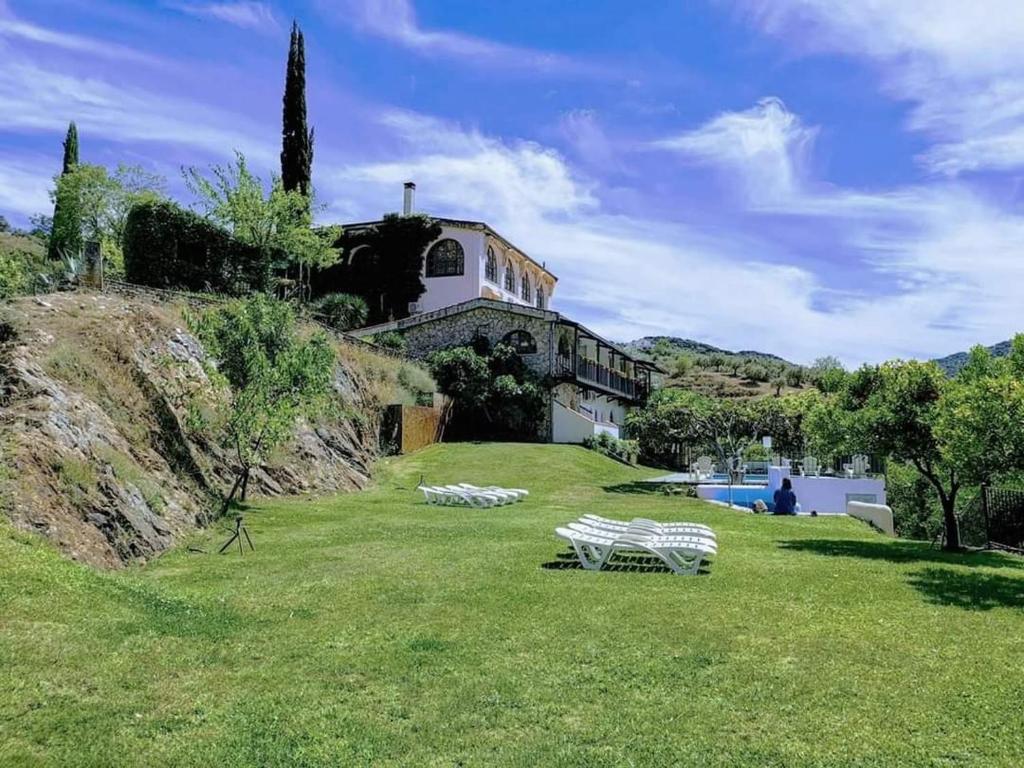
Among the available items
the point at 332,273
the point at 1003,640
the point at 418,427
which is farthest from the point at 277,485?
the point at 332,273

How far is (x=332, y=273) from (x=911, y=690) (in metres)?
44.2

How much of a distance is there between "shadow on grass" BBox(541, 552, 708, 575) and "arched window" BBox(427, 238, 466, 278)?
34167mm

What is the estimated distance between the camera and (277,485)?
61.0 ft

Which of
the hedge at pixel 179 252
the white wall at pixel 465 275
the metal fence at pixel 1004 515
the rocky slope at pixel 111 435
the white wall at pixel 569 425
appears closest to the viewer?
the rocky slope at pixel 111 435

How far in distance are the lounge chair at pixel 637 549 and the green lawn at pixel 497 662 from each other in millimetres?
340

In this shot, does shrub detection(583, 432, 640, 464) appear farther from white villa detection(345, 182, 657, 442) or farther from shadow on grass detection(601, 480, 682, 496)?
shadow on grass detection(601, 480, 682, 496)

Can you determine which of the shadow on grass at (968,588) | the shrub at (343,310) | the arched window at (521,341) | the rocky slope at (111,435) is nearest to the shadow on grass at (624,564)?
the shadow on grass at (968,588)

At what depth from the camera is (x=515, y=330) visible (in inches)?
1531

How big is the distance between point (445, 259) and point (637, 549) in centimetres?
3599

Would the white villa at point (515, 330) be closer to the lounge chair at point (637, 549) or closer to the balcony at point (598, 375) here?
the balcony at point (598, 375)

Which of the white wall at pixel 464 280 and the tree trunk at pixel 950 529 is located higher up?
the white wall at pixel 464 280

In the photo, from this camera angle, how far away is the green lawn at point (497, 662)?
5.07 m

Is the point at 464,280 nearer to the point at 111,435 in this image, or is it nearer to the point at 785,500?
the point at 785,500

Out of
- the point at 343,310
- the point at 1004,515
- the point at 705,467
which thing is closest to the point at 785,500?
the point at 1004,515
